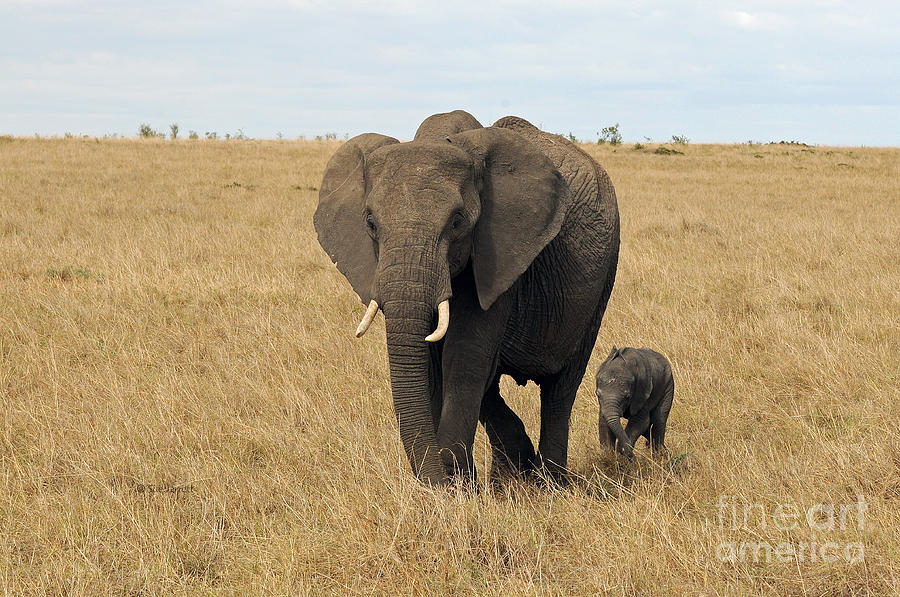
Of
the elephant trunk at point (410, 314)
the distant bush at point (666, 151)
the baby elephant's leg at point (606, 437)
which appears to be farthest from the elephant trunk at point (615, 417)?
the distant bush at point (666, 151)

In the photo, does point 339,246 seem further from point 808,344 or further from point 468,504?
point 808,344

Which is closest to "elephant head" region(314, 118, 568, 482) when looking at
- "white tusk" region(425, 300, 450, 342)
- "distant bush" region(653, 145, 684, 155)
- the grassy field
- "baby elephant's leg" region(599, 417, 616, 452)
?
"white tusk" region(425, 300, 450, 342)

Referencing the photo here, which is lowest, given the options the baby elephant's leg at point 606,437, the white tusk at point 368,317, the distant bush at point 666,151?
the baby elephant's leg at point 606,437

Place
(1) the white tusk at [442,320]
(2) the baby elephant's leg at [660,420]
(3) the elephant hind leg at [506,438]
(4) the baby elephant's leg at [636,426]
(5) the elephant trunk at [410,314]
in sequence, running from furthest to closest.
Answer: (2) the baby elephant's leg at [660,420], (4) the baby elephant's leg at [636,426], (3) the elephant hind leg at [506,438], (5) the elephant trunk at [410,314], (1) the white tusk at [442,320]

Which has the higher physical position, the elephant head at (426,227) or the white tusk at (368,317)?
the elephant head at (426,227)

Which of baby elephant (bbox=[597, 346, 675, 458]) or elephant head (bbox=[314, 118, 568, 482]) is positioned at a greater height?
elephant head (bbox=[314, 118, 568, 482])

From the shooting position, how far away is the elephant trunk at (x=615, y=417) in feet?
19.1

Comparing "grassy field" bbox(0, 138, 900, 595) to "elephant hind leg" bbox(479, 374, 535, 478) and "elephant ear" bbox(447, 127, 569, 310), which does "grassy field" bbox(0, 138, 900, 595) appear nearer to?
"elephant hind leg" bbox(479, 374, 535, 478)

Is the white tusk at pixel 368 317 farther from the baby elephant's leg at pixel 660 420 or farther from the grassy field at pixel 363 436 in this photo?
the baby elephant's leg at pixel 660 420

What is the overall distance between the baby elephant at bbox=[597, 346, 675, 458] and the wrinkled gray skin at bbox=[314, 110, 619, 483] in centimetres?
64

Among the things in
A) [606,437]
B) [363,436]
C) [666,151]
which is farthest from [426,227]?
[666,151]

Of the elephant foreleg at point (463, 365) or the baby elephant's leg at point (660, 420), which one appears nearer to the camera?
the elephant foreleg at point (463, 365)

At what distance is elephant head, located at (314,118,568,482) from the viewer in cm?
397

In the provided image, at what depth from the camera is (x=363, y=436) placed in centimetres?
591
